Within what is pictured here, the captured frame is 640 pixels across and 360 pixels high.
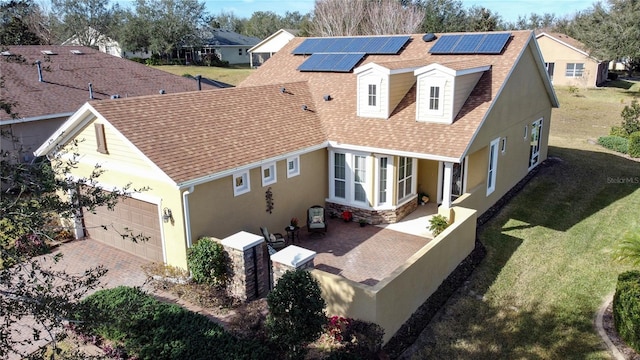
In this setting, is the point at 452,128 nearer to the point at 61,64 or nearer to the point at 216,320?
the point at 216,320

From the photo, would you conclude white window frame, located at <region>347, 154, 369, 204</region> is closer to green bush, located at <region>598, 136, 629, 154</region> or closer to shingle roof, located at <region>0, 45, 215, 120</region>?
shingle roof, located at <region>0, 45, 215, 120</region>

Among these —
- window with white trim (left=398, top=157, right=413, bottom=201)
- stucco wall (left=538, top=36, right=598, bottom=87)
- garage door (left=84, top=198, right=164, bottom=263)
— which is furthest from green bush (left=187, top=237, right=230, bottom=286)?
stucco wall (left=538, top=36, right=598, bottom=87)

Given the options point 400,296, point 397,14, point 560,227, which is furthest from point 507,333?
point 397,14

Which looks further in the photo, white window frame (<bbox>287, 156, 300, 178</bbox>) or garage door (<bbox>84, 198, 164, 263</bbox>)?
white window frame (<bbox>287, 156, 300, 178</bbox>)

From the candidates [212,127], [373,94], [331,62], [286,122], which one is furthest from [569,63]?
[212,127]

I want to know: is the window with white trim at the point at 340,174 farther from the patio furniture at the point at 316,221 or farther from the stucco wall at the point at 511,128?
the stucco wall at the point at 511,128

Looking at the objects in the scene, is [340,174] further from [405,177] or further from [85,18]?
[85,18]
